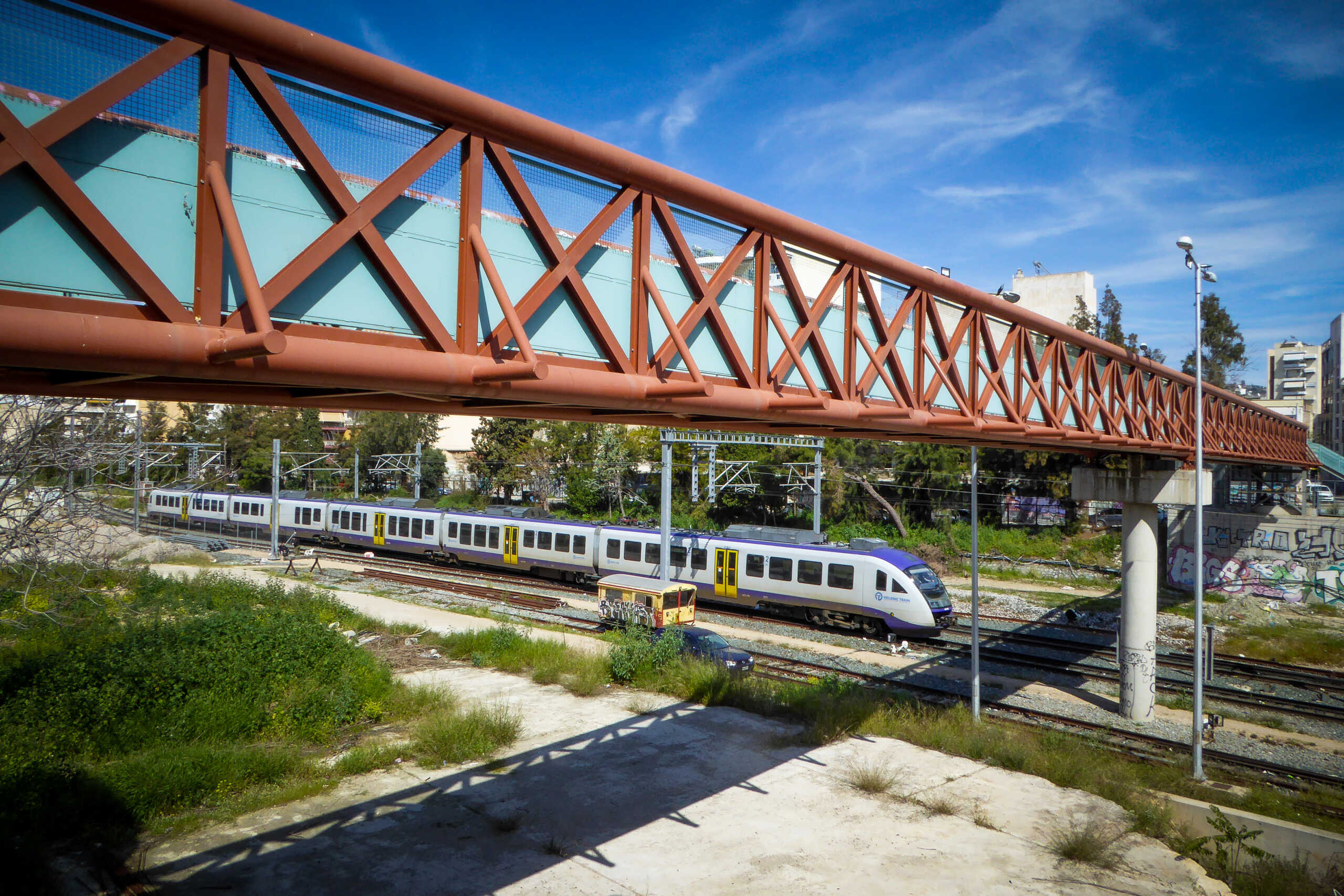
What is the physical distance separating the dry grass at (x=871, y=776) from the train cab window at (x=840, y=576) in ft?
30.5

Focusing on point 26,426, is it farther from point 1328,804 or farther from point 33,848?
point 1328,804

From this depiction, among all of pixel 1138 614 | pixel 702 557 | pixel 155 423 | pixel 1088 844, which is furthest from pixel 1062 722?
pixel 155 423

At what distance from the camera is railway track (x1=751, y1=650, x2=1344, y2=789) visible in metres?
12.7

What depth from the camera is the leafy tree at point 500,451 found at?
53062 millimetres

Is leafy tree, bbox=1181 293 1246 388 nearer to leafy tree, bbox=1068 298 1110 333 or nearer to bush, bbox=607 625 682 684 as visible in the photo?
leafy tree, bbox=1068 298 1110 333

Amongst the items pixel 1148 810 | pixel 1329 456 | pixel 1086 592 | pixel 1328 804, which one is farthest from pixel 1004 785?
pixel 1329 456

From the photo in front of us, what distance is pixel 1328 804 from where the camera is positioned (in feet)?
36.6

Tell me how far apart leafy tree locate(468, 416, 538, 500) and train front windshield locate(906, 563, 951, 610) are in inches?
1329

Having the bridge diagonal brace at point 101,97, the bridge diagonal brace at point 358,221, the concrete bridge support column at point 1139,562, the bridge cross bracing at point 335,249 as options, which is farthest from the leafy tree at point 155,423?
the concrete bridge support column at point 1139,562

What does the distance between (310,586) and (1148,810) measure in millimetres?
25108

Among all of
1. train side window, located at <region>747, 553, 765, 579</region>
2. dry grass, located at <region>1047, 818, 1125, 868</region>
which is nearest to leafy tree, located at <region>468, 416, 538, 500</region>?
train side window, located at <region>747, 553, 765, 579</region>

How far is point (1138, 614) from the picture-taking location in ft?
53.2

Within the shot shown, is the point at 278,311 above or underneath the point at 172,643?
above

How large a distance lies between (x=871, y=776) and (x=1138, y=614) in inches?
346
